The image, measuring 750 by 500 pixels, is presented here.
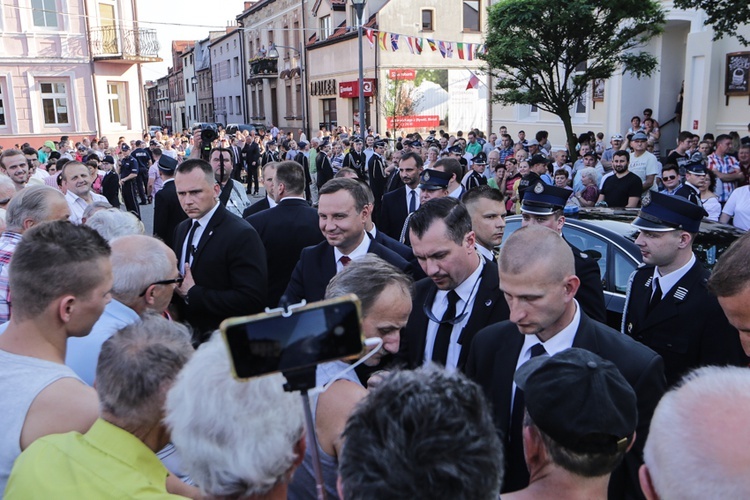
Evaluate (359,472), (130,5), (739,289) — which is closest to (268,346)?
(359,472)

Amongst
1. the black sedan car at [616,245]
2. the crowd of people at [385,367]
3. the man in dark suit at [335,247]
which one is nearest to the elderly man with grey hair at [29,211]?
the crowd of people at [385,367]

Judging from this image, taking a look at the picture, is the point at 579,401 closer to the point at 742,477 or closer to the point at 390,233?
Answer: the point at 742,477

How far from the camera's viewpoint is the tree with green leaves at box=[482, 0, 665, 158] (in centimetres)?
1251

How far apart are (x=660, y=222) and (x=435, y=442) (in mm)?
3246

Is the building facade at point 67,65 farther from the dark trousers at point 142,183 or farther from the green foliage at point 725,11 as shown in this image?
the green foliage at point 725,11

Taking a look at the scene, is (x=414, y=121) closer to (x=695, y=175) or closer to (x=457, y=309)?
(x=695, y=175)

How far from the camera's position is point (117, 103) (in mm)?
25156

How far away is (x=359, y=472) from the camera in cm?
130

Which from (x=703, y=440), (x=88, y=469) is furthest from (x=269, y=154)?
(x=703, y=440)

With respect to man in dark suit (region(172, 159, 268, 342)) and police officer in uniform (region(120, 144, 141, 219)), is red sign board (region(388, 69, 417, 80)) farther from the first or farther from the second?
man in dark suit (region(172, 159, 268, 342))

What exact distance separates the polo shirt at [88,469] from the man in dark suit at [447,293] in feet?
5.14

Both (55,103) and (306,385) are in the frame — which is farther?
(55,103)

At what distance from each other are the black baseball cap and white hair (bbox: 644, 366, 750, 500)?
0.18 m

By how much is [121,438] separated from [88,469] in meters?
0.14
